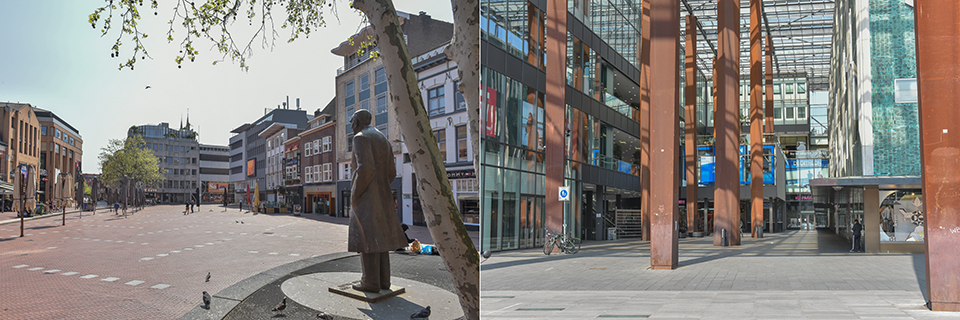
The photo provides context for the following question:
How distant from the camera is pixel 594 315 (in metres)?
9.05

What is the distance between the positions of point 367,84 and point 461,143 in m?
17.4

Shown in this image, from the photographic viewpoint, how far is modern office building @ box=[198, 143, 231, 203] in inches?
4906

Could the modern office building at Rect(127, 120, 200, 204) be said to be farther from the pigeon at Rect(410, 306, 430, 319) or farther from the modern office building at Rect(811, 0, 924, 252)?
the pigeon at Rect(410, 306, 430, 319)

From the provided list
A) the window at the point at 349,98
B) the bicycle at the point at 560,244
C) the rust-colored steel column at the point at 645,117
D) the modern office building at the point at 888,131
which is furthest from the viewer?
the window at the point at 349,98

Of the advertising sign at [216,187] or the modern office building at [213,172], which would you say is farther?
the modern office building at [213,172]

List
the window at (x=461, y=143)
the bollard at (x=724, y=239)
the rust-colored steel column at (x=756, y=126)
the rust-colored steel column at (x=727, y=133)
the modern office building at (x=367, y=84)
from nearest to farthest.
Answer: the rust-colored steel column at (x=727, y=133)
the bollard at (x=724, y=239)
the window at (x=461, y=143)
the rust-colored steel column at (x=756, y=126)
the modern office building at (x=367, y=84)

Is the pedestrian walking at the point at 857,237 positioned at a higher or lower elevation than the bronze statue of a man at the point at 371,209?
lower

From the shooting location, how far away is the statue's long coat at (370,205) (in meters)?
8.46

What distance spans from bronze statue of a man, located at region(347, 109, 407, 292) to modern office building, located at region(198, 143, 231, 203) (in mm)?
123920

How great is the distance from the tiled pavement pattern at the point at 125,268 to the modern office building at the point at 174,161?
10270 cm

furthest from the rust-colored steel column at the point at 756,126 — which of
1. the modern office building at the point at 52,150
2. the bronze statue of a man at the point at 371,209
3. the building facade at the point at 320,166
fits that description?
the modern office building at the point at 52,150

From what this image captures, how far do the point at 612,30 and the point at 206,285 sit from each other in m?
26.5

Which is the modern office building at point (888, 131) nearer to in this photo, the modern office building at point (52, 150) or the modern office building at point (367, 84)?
the modern office building at point (367, 84)

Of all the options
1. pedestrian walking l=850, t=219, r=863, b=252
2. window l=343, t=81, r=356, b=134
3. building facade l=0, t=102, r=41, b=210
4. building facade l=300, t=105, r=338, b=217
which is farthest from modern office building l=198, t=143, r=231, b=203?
pedestrian walking l=850, t=219, r=863, b=252
